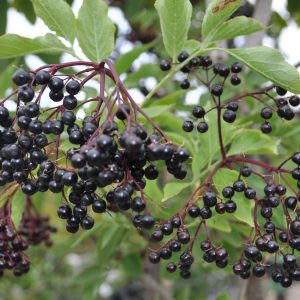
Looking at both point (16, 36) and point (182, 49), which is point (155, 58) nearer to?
point (182, 49)

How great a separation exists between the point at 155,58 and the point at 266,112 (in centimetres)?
197

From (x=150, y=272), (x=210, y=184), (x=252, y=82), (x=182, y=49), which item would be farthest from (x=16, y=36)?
(x=150, y=272)

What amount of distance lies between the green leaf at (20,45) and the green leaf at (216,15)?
50 cm

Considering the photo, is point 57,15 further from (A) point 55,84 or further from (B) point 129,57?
(B) point 129,57

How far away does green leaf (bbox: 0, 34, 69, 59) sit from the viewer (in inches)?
59.3

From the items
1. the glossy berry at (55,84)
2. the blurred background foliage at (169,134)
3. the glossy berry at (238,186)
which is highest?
the glossy berry at (55,84)

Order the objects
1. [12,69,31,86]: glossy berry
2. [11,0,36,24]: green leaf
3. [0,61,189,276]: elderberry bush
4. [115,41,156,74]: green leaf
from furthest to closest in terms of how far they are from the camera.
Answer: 1. [11,0,36,24]: green leaf
2. [115,41,156,74]: green leaf
3. [12,69,31,86]: glossy berry
4. [0,61,189,276]: elderberry bush

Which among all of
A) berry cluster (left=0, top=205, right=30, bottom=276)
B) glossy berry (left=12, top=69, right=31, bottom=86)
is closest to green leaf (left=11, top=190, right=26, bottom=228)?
berry cluster (left=0, top=205, right=30, bottom=276)

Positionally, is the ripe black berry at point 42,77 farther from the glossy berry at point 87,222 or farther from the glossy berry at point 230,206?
the glossy berry at point 230,206

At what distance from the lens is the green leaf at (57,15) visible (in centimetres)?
156

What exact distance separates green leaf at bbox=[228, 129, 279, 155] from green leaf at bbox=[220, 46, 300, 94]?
277mm

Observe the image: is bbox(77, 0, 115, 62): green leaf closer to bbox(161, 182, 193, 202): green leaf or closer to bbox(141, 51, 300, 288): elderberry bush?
bbox(141, 51, 300, 288): elderberry bush

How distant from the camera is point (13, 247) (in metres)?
1.83

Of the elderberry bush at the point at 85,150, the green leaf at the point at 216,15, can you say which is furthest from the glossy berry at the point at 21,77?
the green leaf at the point at 216,15
